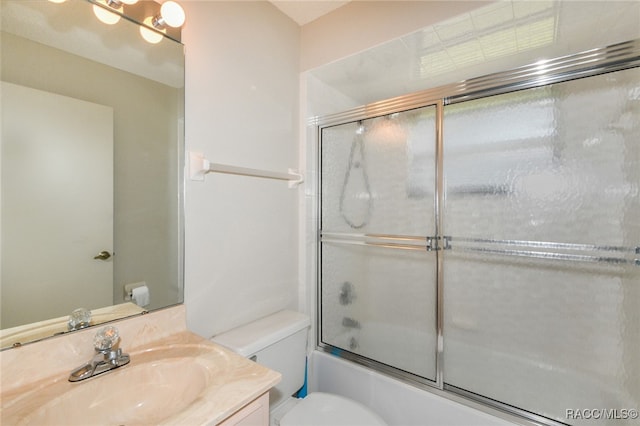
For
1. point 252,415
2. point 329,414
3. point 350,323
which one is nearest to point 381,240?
point 350,323

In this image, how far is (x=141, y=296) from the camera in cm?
108

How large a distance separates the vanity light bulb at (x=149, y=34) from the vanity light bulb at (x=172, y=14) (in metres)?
0.06

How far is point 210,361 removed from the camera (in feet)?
3.14

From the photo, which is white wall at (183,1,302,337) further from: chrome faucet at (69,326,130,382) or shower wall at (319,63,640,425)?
shower wall at (319,63,640,425)

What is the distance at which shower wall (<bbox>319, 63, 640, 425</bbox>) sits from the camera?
Answer: 1.22 meters

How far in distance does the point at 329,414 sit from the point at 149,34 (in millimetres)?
1722

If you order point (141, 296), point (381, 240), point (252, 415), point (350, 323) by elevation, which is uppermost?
point (381, 240)

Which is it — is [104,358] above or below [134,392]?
above

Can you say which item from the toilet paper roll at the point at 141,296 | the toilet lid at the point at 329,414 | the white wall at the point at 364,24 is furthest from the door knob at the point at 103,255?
the white wall at the point at 364,24

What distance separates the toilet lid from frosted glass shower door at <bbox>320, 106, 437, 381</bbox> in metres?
0.41

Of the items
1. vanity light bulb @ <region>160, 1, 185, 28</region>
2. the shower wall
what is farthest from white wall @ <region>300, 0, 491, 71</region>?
vanity light bulb @ <region>160, 1, 185, 28</region>

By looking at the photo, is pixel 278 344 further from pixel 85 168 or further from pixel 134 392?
pixel 85 168

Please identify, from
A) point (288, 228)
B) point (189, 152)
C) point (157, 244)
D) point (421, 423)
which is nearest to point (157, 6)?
point (189, 152)
